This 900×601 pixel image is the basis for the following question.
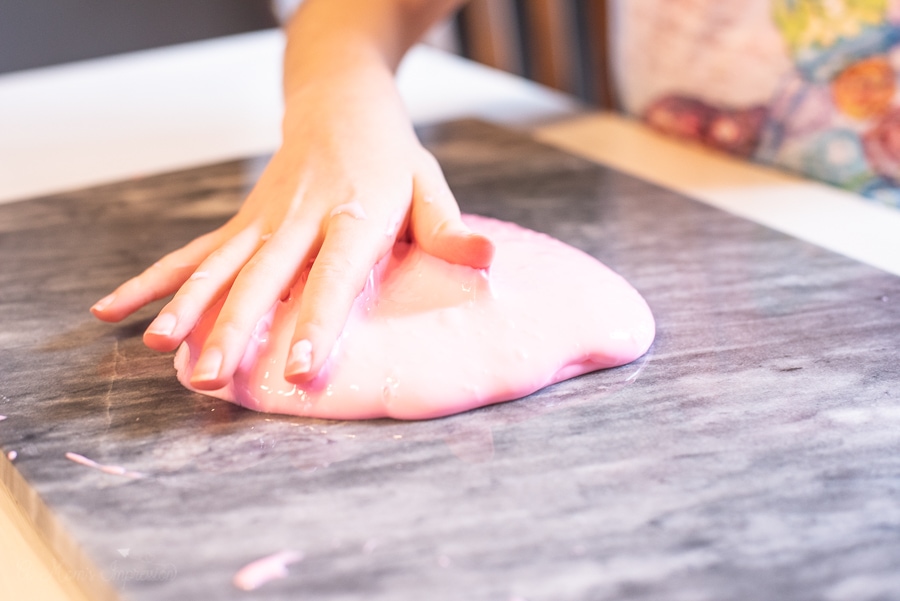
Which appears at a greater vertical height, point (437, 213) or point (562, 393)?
point (437, 213)

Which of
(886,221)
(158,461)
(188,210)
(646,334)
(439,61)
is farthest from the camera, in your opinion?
(439,61)

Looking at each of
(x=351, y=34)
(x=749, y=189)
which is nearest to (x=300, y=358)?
(x=351, y=34)

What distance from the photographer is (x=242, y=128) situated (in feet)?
5.15

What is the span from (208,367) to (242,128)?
3.09 feet

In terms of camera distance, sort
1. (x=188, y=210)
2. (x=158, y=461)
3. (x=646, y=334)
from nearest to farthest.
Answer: (x=158, y=461)
(x=646, y=334)
(x=188, y=210)

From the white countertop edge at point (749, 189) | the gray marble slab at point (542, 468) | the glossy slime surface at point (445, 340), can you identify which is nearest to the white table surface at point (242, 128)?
the white countertop edge at point (749, 189)

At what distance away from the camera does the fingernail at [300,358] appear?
0.69m

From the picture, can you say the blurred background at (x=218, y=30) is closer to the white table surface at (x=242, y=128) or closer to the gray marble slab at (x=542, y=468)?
the white table surface at (x=242, y=128)

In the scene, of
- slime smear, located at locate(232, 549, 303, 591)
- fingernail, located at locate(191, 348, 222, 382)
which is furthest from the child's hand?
slime smear, located at locate(232, 549, 303, 591)

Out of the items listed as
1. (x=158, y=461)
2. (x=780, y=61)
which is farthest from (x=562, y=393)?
(x=780, y=61)

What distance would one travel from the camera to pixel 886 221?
3.56ft

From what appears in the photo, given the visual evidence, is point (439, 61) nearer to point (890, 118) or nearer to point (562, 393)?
point (890, 118)

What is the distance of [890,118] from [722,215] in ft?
0.76

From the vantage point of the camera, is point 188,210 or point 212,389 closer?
point 212,389
